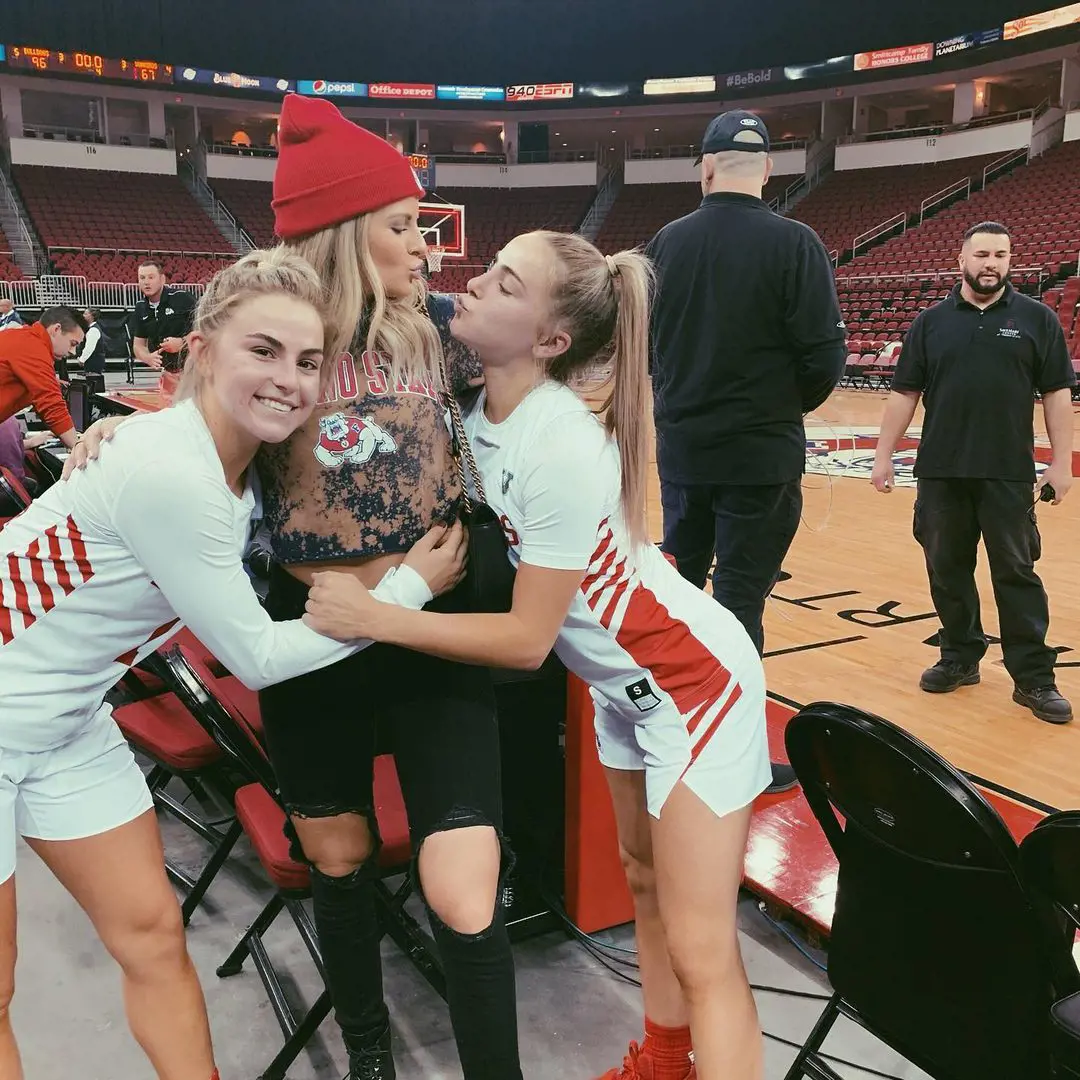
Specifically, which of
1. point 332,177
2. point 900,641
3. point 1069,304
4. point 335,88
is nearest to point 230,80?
point 335,88

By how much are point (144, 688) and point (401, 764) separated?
1.52 m

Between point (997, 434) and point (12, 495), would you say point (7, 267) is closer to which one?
point (12, 495)

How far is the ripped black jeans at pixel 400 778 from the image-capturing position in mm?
1381

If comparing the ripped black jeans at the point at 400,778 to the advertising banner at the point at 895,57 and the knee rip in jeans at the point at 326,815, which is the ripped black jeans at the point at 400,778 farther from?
the advertising banner at the point at 895,57

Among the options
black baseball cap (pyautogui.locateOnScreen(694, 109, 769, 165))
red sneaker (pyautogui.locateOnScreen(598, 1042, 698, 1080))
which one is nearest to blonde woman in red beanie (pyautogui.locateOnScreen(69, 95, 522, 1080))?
red sneaker (pyautogui.locateOnScreen(598, 1042, 698, 1080))

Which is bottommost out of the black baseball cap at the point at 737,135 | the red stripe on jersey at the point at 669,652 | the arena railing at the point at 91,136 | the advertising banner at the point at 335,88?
the red stripe on jersey at the point at 669,652

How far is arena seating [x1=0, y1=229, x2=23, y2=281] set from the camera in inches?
820

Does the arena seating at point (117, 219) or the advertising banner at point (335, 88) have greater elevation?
the advertising banner at point (335, 88)

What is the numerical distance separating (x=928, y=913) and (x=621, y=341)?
36.4 inches

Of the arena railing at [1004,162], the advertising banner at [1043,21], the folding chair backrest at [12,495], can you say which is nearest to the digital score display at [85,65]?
the advertising banner at [1043,21]

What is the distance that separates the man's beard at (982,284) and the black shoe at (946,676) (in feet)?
4.29

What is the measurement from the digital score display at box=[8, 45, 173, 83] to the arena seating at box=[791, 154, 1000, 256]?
53.5 feet

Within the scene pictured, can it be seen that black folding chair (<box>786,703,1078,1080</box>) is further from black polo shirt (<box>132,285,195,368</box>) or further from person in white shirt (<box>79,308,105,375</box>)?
person in white shirt (<box>79,308,105,375</box>)

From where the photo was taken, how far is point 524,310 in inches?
59.3
